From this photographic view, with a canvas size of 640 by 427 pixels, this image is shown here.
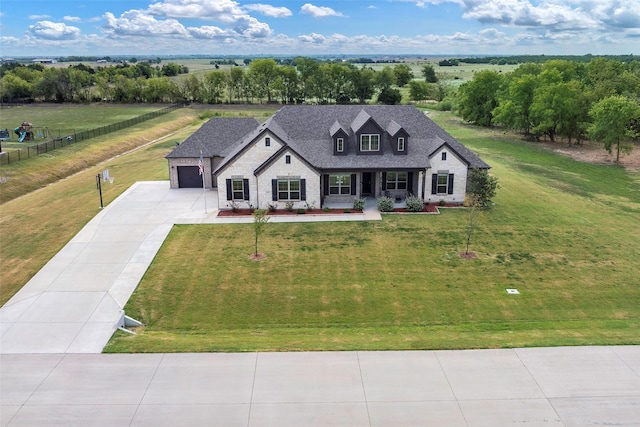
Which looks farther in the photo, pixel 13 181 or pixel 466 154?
pixel 13 181

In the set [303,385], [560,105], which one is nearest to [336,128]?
[303,385]

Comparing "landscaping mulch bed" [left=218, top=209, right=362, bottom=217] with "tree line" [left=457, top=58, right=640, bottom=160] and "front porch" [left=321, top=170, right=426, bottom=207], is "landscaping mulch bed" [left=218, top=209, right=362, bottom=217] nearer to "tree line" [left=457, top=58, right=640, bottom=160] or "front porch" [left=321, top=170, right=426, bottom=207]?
"front porch" [left=321, top=170, right=426, bottom=207]

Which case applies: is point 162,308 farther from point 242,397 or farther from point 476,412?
point 476,412

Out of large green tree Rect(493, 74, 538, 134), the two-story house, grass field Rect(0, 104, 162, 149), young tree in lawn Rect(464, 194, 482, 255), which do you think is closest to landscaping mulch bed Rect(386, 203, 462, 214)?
the two-story house

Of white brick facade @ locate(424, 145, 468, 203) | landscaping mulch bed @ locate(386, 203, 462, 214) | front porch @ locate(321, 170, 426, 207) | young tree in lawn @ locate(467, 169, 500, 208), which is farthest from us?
front porch @ locate(321, 170, 426, 207)

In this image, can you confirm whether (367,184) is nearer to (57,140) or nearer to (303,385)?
(303,385)

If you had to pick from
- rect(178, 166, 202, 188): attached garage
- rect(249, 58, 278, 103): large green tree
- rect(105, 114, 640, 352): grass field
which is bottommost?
rect(105, 114, 640, 352): grass field

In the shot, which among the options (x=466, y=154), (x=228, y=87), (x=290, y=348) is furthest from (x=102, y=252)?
(x=228, y=87)

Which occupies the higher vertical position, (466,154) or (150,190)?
(466,154)
